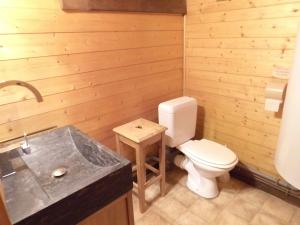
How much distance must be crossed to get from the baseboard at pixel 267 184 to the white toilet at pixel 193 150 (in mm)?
144

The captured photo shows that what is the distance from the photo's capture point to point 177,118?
1.98 meters

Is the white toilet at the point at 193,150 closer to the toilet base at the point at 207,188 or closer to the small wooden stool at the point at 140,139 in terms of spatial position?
the toilet base at the point at 207,188

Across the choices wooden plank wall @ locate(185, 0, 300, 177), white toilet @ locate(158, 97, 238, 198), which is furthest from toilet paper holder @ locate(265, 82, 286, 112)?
white toilet @ locate(158, 97, 238, 198)

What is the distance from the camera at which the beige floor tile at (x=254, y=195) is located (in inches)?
76.5

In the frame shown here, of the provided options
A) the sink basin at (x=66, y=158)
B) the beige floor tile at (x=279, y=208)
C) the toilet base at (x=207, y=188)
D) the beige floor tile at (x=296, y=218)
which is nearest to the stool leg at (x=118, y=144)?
the sink basin at (x=66, y=158)

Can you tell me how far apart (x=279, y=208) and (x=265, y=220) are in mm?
217

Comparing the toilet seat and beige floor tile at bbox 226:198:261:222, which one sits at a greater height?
the toilet seat

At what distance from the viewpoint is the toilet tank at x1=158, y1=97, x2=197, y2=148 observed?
1951 mm

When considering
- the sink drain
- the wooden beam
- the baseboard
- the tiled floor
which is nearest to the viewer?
the sink drain

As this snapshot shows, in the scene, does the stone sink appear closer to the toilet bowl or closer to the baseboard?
the toilet bowl

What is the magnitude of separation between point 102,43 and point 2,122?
0.84 meters

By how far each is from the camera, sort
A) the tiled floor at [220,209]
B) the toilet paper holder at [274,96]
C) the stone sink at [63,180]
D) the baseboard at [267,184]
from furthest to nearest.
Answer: the baseboard at [267,184]
the tiled floor at [220,209]
the toilet paper holder at [274,96]
the stone sink at [63,180]

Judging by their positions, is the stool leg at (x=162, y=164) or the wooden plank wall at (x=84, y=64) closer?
the wooden plank wall at (x=84, y=64)

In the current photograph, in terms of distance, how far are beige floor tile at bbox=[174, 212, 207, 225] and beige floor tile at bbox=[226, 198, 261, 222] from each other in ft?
0.93
